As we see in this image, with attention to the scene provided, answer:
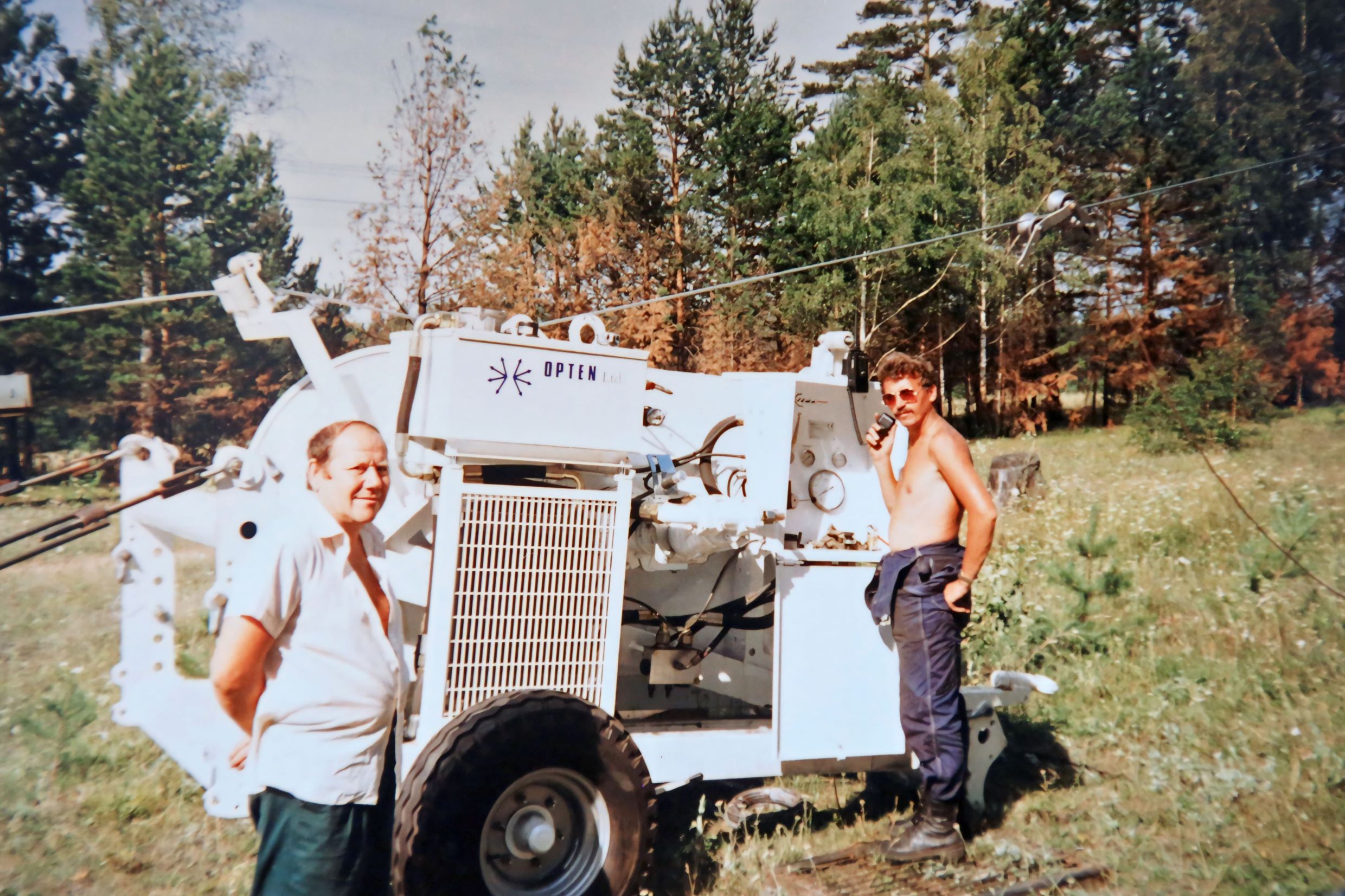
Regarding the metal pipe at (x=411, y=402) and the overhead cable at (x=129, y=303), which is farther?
the overhead cable at (x=129, y=303)

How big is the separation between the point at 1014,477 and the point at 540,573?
27.6 ft

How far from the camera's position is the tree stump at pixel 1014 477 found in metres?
10.1

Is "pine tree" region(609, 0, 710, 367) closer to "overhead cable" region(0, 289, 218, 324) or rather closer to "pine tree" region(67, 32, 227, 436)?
"pine tree" region(67, 32, 227, 436)

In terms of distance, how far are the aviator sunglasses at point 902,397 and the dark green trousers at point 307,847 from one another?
2.34m

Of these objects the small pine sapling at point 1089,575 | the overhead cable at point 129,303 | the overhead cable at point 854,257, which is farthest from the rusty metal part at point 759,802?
the small pine sapling at point 1089,575

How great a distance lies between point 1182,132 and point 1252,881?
552 inches

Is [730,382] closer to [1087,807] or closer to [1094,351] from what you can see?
[1087,807]

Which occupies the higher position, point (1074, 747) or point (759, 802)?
point (1074, 747)

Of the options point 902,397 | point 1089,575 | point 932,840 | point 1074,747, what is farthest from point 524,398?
point 1089,575

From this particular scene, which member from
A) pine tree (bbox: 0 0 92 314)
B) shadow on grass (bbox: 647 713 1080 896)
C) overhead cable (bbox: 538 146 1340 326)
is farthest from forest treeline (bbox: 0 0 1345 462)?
shadow on grass (bbox: 647 713 1080 896)

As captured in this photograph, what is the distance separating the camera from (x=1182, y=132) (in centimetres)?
1415

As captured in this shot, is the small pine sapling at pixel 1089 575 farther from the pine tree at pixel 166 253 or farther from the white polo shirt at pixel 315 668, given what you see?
the pine tree at pixel 166 253

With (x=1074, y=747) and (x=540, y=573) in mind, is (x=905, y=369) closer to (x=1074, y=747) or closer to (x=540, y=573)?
(x=540, y=573)

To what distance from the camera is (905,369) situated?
3.46m
